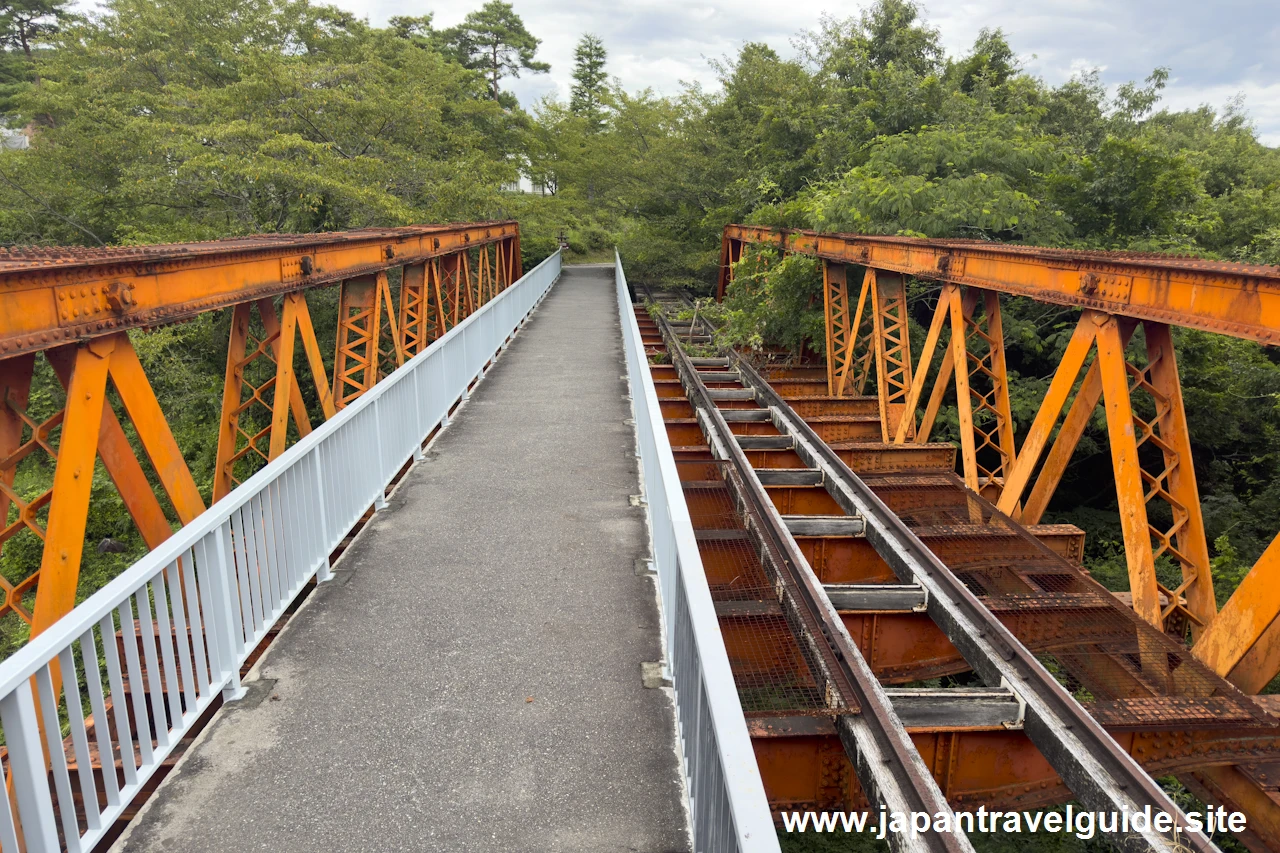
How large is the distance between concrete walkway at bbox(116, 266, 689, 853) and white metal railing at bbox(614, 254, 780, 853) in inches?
13.3

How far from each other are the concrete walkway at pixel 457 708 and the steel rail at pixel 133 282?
2.05m

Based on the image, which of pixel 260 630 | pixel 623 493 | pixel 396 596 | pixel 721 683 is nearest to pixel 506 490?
pixel 623 493

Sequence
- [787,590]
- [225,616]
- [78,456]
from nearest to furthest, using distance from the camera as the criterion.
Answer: [225,616]
[78,456]
[787,590]

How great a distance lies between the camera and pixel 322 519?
503 cm

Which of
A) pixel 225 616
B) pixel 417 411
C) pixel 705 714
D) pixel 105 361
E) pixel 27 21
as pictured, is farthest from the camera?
pixel 27 21

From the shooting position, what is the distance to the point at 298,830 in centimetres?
300

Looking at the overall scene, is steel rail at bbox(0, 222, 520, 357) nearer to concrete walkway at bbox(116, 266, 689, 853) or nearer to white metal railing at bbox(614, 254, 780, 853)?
concrete walkway at bbox(116, 266, 689, 853)

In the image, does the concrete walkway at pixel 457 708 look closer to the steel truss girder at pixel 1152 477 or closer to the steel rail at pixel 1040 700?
the steel rail at pixel 1040 700

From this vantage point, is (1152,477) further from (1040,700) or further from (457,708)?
(457,708)

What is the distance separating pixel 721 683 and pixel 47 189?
27006mm

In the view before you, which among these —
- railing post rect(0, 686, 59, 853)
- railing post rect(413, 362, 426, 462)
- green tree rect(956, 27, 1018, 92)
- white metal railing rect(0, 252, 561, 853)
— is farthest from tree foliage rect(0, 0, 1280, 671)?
railing post rect(0, 686, 59, 853)

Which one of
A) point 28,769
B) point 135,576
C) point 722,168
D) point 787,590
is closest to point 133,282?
point 135,576

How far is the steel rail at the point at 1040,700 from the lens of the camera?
3.47 m

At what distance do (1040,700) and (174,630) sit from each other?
196 inches
